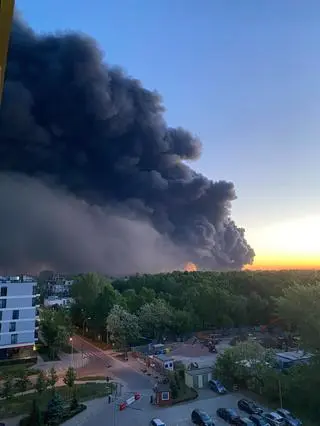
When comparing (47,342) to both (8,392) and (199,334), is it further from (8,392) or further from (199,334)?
(199,334)

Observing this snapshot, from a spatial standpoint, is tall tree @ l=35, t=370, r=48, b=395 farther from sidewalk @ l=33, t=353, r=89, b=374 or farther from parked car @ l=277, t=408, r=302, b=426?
parked car @ l=277, t=408, r=302, b=426

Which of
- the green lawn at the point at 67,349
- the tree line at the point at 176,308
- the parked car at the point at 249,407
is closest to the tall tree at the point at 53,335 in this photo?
the green lawn at the point at 67,349

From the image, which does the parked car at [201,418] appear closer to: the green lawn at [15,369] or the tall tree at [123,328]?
the green lawn at [15,369]

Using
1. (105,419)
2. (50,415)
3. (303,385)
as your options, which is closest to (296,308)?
(303,385)

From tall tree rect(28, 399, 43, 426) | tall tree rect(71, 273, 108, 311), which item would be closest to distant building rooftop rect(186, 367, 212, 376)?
tall tree rect(28, 399, 43, 426)

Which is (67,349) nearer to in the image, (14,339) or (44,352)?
(44,352)

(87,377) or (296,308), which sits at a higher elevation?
(296,308)

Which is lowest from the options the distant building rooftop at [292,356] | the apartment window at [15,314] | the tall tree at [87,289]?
the distant building rooftop at [292,356]
